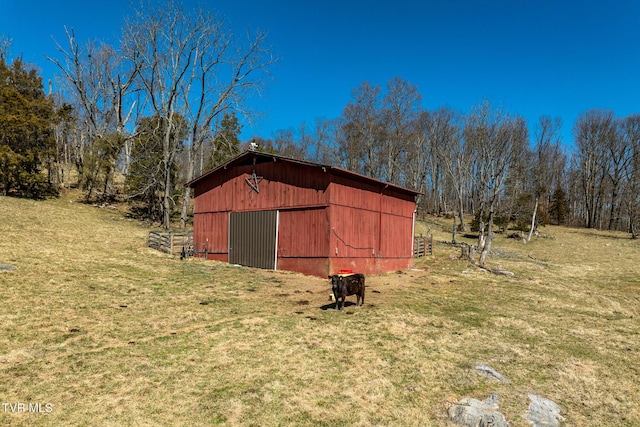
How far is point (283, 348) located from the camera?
7.61 meters

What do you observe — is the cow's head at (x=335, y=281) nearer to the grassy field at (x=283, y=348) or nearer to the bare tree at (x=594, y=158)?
the grassy field at (x=283, y=348)

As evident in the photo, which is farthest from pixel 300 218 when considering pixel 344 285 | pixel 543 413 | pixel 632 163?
pixel 632 163

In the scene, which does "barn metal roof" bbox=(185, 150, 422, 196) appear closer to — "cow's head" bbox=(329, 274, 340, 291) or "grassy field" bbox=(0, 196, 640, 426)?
"grassy field" bbox=(0, 196, 640, 426)

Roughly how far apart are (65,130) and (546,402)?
46.7m

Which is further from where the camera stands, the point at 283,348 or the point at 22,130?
the point at 22,130

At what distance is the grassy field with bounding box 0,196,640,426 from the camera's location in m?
5.45

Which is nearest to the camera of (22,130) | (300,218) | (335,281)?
(335,281)

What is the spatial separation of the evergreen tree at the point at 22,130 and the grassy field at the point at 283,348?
1770 centimetres

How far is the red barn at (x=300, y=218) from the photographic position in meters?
16.6


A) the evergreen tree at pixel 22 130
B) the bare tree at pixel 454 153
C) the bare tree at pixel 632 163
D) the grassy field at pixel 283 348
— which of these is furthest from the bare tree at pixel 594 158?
the evergreen tree at pixel 22 130

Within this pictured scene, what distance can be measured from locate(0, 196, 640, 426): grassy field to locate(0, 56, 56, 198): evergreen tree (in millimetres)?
17702

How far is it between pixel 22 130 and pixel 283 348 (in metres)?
33.4

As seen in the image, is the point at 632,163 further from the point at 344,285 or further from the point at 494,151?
the point at 344,285

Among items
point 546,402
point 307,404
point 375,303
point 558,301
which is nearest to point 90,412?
point 307,404
